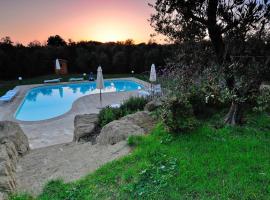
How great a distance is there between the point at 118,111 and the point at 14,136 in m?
3.24

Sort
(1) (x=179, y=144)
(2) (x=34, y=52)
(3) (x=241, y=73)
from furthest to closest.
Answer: (2) (x=34, y=52), (3) (x=241, y=73), (1) (x=179, y=144)

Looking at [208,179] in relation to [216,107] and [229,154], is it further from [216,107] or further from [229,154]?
[216,107]

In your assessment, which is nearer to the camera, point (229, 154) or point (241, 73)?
point (229, 154)

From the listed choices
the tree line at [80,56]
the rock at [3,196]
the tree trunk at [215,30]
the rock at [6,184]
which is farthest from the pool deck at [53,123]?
the tree line at [80,56]

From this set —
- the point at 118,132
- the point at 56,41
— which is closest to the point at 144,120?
the point at 118,132

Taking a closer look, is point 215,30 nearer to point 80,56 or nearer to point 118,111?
point 118,111

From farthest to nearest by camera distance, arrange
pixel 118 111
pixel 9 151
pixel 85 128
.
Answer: pixel 118 111 → pixel 85 128 → pixel 9 151

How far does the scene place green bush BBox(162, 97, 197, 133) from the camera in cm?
480

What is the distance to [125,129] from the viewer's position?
575 centimetres

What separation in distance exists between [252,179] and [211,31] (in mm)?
3310

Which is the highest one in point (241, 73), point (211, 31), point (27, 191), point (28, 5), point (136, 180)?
point (28, 5)

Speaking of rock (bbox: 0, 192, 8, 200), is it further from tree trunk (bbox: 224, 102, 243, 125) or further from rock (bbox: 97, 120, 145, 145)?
tree trunk (bbox: 224, 102, 243, 125)

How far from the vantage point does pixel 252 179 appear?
3.27 meters

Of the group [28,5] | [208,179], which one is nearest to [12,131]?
[208,179]
